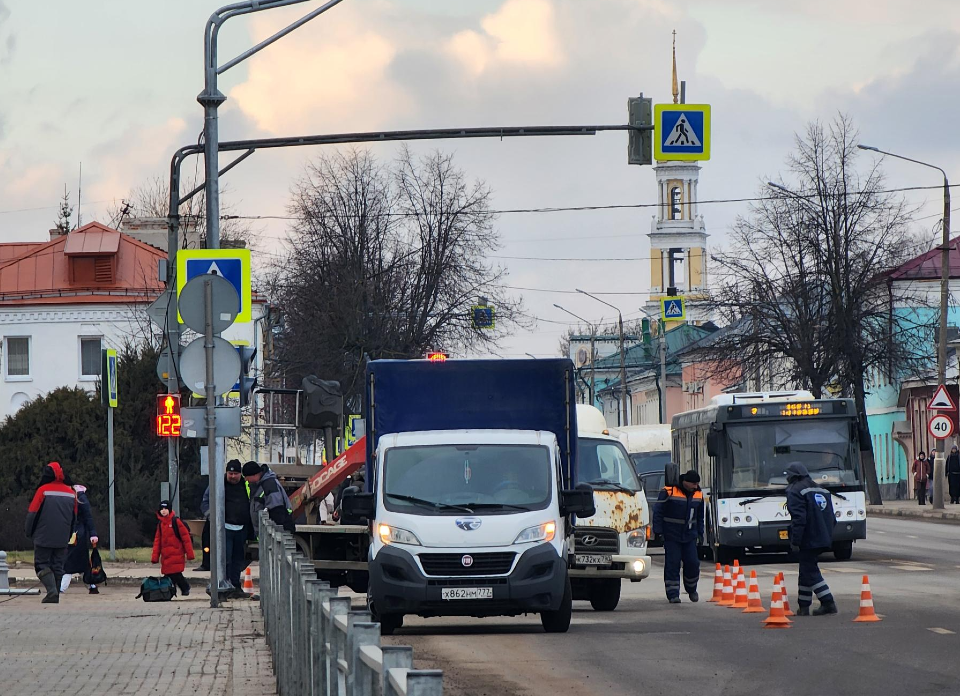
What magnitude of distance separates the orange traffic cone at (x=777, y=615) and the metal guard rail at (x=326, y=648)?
6262mm

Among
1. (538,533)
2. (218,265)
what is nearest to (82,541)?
(218,265)

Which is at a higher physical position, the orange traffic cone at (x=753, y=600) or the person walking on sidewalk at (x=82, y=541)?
the person walking on sidewalk at (x=82, y=541)

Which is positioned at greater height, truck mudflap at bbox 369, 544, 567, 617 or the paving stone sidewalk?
truck mudflap at bbox 369, 544, 567, 617

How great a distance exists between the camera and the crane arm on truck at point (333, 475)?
23438 mm

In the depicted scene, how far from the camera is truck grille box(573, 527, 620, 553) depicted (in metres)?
20.2

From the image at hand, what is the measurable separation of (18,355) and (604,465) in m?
50.3

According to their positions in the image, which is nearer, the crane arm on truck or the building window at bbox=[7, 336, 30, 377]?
the crane arm on truck

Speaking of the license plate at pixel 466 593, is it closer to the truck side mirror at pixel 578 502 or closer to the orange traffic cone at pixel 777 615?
the truck side mirror at pixel 578 502

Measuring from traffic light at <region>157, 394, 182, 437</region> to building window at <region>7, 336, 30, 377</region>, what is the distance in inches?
1758

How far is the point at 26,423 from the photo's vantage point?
40188mm

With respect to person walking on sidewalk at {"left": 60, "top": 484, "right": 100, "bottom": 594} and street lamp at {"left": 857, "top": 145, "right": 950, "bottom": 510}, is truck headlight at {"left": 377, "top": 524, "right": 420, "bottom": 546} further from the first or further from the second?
street lamp at {"left": 857, "top": 145, "right": 950, "bottom": 510}

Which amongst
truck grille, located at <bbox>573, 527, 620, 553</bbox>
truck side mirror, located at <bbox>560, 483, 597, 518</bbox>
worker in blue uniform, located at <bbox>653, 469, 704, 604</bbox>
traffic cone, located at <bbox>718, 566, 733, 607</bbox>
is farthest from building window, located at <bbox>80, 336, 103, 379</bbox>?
truck side mirror, located at <bbox>560, 483, 597, 518</bbox>

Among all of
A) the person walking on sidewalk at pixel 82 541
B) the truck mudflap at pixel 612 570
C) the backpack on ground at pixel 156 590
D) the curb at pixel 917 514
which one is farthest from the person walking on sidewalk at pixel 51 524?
the curb at pixel 917 514

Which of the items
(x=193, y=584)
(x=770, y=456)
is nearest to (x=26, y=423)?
(x=193, y=584)
